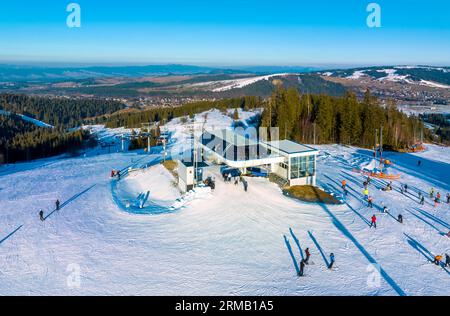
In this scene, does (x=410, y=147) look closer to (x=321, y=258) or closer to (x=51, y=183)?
(x=321, y=258)

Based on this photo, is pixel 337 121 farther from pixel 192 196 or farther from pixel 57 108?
pixel 57 108

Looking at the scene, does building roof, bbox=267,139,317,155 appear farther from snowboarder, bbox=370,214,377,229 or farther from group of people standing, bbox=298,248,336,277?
group of people standing, bbox=298,248,336,277

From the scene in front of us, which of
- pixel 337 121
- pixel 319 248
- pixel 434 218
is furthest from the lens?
pixel 337 121

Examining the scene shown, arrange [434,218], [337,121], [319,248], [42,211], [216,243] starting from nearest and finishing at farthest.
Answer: [319,248] < [216,243] < [42,211] < [434,218] < [337,121]

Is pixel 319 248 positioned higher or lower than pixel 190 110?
lower

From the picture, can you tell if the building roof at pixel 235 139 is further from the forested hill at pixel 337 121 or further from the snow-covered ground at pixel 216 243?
the forested hill at pixel 337 121

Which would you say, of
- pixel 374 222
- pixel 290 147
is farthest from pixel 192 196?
pixel 374 222
